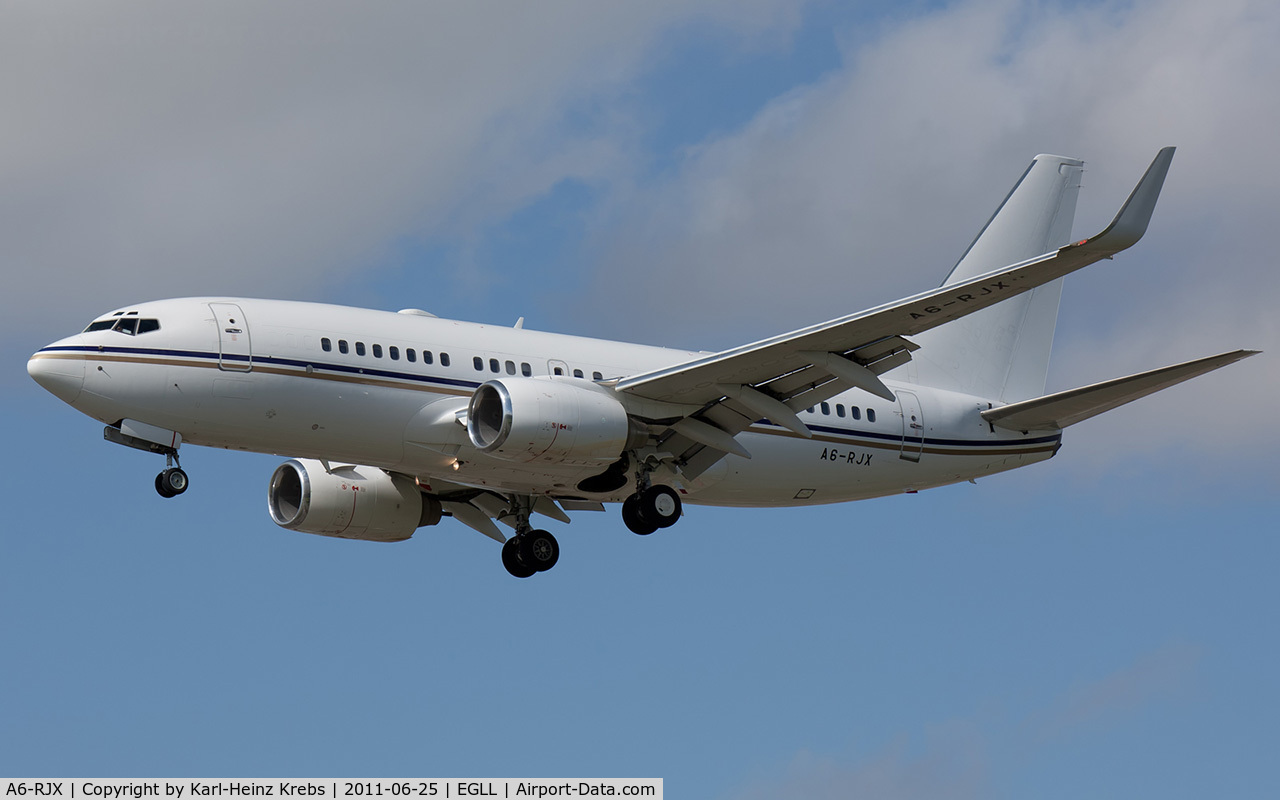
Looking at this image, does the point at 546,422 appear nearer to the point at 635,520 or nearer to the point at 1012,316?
the point at 635,520

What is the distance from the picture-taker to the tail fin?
134ft

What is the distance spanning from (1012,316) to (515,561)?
1435 cm

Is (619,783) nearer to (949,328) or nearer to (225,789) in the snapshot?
(225,789)

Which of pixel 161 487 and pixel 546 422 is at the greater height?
pixel 546 422

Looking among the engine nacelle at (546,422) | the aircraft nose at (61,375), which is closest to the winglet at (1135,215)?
the engine nacelle at (546,422)

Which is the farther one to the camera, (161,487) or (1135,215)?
(161,487)

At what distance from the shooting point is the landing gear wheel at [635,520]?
34.8m

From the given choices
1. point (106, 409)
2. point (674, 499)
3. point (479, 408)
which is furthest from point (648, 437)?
point (106, 409)

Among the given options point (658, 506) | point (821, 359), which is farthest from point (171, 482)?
point (821, 359)

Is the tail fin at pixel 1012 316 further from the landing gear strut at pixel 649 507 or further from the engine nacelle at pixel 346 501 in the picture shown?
the engine nacelle at pixel 346 501

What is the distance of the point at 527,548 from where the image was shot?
38375mm

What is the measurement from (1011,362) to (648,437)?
12.0m

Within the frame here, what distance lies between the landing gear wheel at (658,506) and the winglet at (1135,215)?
11.1 meters

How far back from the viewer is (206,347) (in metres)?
31.1
